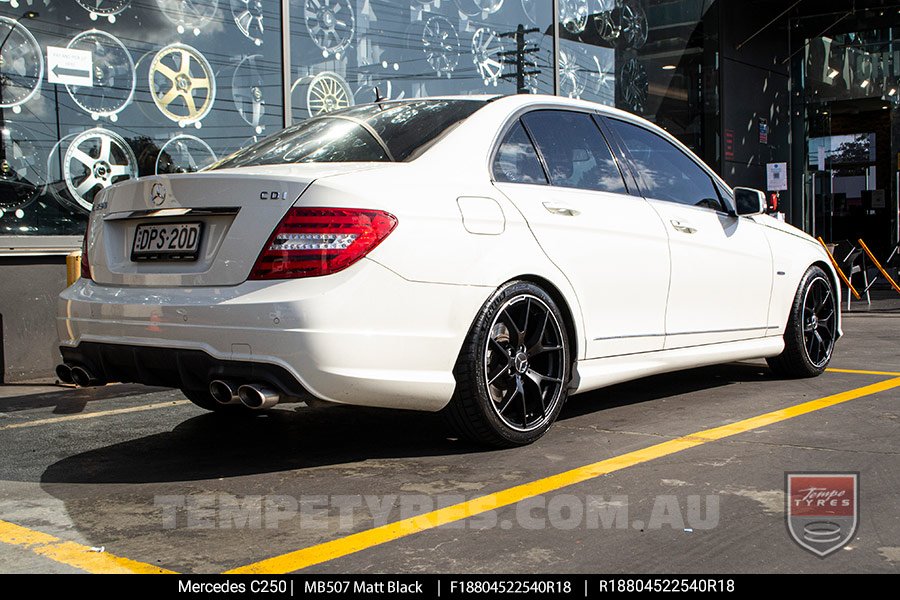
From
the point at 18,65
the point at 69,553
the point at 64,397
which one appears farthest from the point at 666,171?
the point at 18,65

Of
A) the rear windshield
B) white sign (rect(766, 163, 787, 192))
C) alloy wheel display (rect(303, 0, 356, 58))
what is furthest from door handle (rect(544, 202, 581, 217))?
white sign (rect(766, 163, 787, 192))

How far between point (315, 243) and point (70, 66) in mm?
5425

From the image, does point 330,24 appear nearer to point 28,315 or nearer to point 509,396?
point 28,315

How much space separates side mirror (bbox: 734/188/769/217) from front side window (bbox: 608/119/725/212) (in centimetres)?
10

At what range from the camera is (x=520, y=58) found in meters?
12.7

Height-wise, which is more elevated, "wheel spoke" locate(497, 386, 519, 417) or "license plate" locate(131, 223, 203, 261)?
"license plate" locate(131, 223, 203, 261)

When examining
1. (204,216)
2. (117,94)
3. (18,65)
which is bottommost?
(204,216)

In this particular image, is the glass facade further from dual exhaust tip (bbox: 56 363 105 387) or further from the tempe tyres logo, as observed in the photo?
the tempe tyres logo

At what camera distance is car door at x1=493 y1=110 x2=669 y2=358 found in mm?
4609

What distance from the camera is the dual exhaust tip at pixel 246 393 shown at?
12.3 feet

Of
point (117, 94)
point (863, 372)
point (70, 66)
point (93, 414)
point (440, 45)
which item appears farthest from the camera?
point (440, 45)

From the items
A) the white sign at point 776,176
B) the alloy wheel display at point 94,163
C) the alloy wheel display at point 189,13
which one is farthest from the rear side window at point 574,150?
the white sign at point 776,176

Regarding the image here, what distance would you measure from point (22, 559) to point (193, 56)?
6.92 metres

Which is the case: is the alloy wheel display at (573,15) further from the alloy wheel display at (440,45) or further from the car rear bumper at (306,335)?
the car rear bumper at (306,335)
